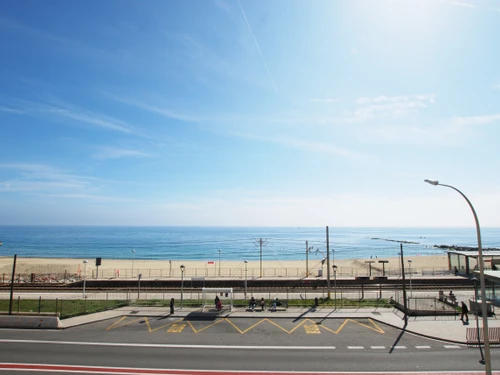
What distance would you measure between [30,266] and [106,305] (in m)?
55.3

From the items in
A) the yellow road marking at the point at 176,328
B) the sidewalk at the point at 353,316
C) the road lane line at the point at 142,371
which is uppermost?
the sidewalk at the point at 353,316

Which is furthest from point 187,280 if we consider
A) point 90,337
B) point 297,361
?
point 297,361

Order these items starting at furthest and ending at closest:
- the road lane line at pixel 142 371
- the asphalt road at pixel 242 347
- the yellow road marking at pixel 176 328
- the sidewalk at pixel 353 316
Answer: the yellow road marking at pixel 176 328 < the sidewalk at pixel 353 316 < the asphalt road at pixel 242 347 < the road lane line at pixel 142 371

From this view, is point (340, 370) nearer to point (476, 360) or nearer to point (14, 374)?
point (476, 360)

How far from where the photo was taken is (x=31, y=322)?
23.5 m

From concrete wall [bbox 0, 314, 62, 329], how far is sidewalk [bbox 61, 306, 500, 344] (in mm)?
678

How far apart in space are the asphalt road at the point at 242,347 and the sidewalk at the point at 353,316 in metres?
1.12

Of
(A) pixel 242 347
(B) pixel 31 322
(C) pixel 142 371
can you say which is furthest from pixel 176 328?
(B) pixel 31 322

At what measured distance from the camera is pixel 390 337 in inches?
822

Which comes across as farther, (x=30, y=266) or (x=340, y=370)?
(x=30, y=266)

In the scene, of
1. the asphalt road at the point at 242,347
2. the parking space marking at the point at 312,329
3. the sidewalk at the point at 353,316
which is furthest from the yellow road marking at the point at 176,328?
the parking space marking at the point at 312,329

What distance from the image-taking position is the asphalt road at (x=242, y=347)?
54.4ft

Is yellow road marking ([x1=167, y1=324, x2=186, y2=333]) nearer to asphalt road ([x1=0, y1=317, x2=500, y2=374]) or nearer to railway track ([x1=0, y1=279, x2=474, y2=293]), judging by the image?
asphalt road ([x1=0, y1=317, x2=500, y2=374])

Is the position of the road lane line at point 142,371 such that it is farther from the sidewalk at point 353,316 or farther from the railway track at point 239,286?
the railway track at point 239,286
